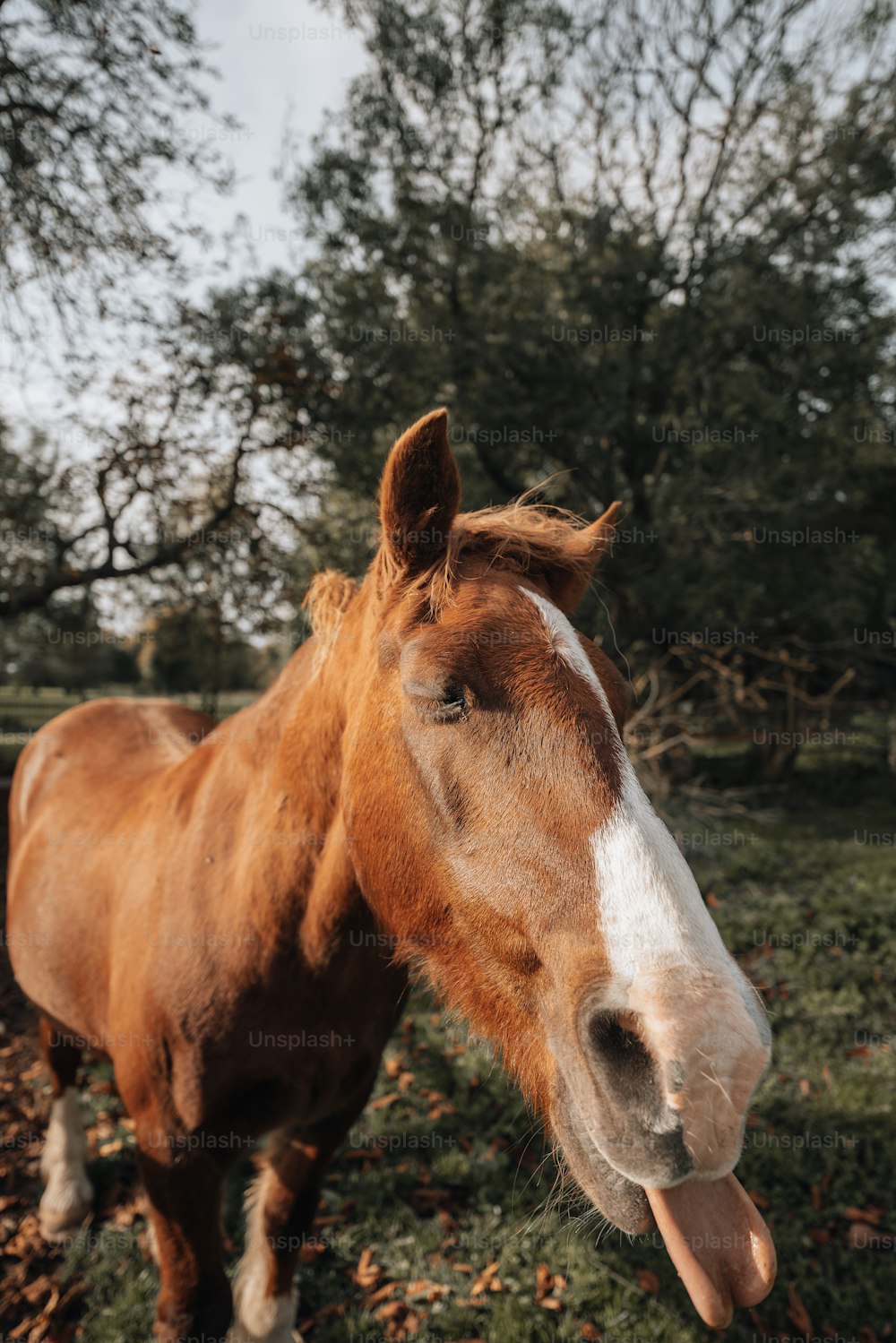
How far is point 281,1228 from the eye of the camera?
9.81 feet

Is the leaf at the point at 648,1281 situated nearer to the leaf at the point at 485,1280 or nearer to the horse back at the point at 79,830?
the leaf at the point at 485,1280

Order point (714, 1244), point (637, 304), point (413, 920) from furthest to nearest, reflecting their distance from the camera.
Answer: point (637, 304) → point (413, 920) → point (714, 1244)

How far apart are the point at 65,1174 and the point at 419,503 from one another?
433 cm

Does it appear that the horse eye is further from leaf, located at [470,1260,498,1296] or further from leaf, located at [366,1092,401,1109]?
leaf, located at [366,1092,401,1109]

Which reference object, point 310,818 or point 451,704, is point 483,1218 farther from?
point 451,704

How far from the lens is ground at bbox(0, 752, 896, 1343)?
3236mm

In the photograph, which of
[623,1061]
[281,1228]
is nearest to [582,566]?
[623,1061]

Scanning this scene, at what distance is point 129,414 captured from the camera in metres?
9.11

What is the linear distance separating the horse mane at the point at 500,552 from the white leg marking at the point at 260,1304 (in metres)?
2.86

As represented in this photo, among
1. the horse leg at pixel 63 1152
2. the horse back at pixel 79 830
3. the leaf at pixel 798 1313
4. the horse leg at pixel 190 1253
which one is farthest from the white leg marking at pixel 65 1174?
the leaf at pixel 798 1313

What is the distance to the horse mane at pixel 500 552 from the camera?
188cm

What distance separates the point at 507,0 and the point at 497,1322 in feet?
49.4

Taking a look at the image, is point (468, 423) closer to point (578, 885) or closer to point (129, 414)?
point (129, 414)

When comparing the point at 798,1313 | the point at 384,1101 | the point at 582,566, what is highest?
the point at 582,566
